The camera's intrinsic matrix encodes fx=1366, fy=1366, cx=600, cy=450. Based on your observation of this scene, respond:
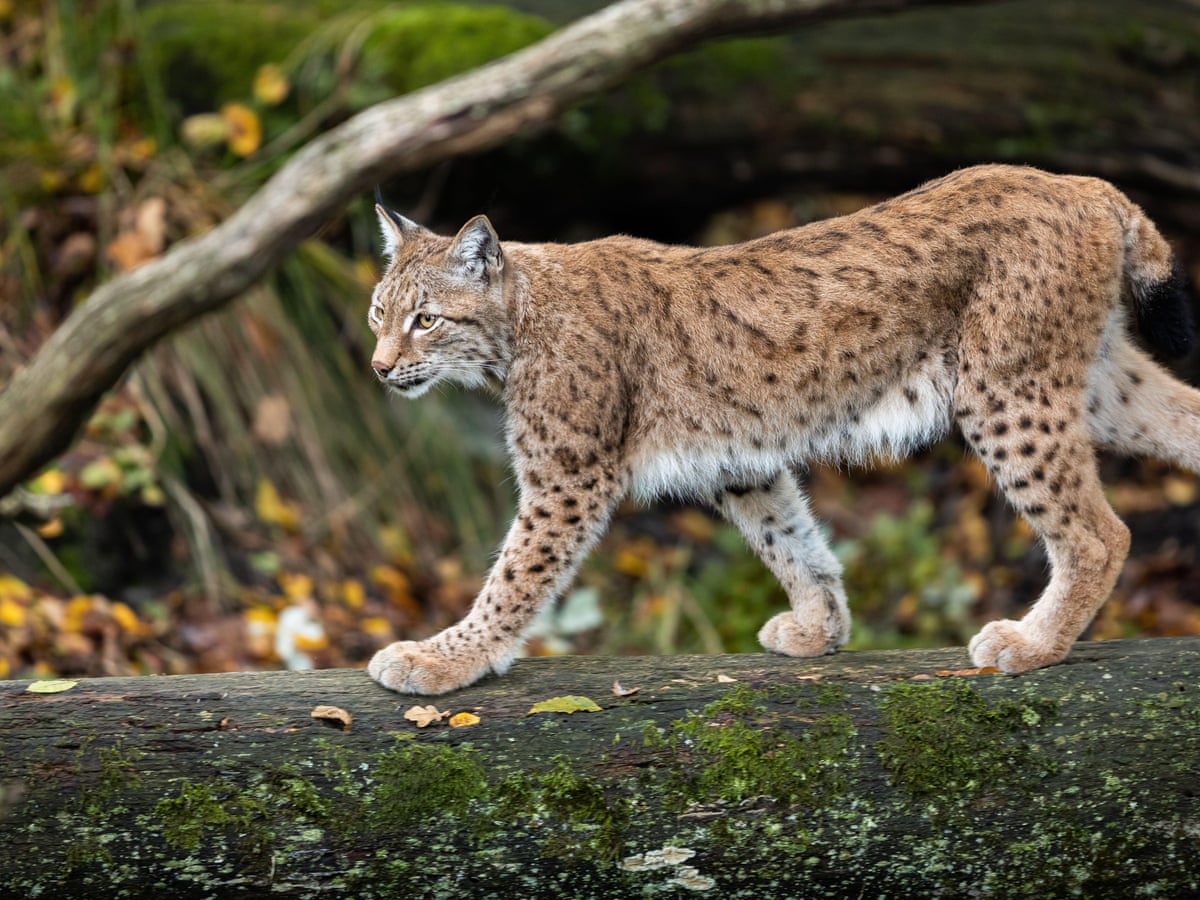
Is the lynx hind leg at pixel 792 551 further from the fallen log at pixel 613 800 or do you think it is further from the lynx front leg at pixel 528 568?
the fallen log at pixel 613 800

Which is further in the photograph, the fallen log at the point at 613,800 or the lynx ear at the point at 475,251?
the lynx ear at the point at 475,251

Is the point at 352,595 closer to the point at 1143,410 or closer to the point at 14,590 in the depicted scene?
the point at 14,590

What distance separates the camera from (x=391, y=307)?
16.6ft

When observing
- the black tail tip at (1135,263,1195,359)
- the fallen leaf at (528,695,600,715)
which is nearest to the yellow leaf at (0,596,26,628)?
the fallen leaf at (528,695,600,715)

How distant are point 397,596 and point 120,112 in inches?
143

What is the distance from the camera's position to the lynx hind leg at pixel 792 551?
5.15 metres

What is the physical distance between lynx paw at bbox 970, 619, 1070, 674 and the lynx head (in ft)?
6.48

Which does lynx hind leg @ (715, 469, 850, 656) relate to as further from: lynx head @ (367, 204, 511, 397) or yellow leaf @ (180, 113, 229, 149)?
yellow leaf @ (180, 113, 229, 149)

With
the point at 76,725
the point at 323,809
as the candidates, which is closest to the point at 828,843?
the point at 323,809

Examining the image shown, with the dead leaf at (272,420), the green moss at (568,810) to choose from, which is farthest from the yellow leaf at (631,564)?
the green moss at (568,810)

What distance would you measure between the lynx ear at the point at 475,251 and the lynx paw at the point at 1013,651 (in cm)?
216

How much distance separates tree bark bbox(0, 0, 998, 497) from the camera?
20.2ft

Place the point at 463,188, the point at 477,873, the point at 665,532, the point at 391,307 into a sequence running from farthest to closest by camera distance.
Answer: the point at 665,532
the point at 463,188
the point at 391,307
the point at 477,873

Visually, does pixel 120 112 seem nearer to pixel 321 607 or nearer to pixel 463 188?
pixel 463 188
